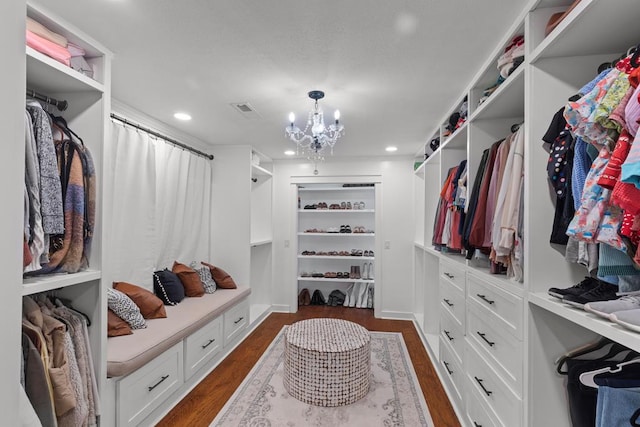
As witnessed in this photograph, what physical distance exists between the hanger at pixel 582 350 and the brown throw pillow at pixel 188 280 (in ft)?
9.86

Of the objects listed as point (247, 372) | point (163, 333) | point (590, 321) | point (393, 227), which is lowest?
point (247, 372)

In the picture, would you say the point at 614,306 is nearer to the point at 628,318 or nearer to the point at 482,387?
the point at 628,318

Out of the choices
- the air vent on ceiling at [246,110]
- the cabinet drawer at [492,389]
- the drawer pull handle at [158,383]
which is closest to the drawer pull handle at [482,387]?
the cabinet drawer at [492,389]

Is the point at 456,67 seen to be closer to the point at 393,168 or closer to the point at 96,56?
the point at 96,56

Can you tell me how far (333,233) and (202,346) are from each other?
2.67m

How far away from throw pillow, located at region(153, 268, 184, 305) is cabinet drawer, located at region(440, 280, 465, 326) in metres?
2.45

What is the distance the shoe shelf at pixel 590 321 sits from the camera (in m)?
0.82

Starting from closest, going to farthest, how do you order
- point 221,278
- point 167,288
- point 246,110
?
point 246,110
point 167,288
point 221,278

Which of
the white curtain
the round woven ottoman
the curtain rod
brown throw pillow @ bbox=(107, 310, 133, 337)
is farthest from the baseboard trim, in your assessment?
brown throw pillow @ bbox=(107, 310, 133, 337)

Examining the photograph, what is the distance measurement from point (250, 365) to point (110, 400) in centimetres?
138

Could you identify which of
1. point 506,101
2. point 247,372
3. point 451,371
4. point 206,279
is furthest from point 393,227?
point 506,101

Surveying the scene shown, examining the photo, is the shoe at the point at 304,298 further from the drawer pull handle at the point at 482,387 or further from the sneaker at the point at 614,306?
the sneaker at the point at 614,306

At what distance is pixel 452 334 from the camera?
255 cm

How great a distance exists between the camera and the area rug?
221 centimetres
